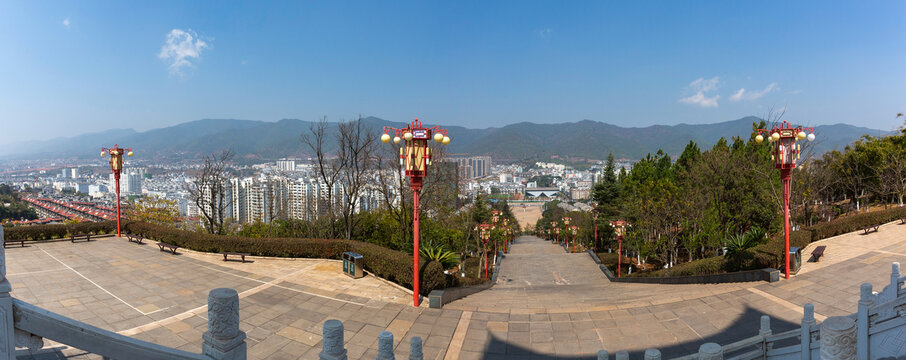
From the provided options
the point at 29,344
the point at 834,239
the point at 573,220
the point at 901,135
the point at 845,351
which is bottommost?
the point at 573,220

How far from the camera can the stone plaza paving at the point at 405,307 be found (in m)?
6.62

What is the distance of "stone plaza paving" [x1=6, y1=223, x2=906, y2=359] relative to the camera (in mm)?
6617

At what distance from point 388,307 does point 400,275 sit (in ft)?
3.95

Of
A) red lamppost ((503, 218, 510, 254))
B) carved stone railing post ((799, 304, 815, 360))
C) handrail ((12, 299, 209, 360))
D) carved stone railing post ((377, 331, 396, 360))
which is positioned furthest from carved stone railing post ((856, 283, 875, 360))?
red lamppost ((503, 218, 510, 254))

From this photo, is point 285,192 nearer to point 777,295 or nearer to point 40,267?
point 40,267

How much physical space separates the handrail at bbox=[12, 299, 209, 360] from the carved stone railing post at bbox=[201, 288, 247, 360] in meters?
0.14

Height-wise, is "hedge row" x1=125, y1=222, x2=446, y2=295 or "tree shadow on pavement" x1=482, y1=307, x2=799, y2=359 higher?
"hedge row" x1=125, y1=222, x2=446, y2=295

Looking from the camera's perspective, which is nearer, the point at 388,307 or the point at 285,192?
the point at 388,307

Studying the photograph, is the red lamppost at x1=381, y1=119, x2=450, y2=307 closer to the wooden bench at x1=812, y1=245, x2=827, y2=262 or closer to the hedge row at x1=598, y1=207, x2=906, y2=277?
the hedge row at x1=598, y1=207, x2=906, y2=277

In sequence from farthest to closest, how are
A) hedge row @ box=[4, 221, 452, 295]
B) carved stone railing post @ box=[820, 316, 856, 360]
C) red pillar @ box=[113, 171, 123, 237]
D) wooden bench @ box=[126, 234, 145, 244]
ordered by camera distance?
red pillar @ box=[113, 171, 123, 237] < wooden bench @ box=[126, 234, 145, 244] < hedge row @ box=[4, 221, 452, 295] < carved stone railing post @ box=[820, 316, 856, 360]

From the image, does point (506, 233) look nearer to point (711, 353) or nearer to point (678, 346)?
point (678, 346)

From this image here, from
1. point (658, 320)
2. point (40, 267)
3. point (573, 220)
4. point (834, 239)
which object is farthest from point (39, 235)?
point (573, 220)

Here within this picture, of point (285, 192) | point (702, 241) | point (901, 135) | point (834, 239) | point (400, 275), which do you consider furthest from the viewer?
point (285, 192)

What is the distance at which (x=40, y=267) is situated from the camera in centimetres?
1095
